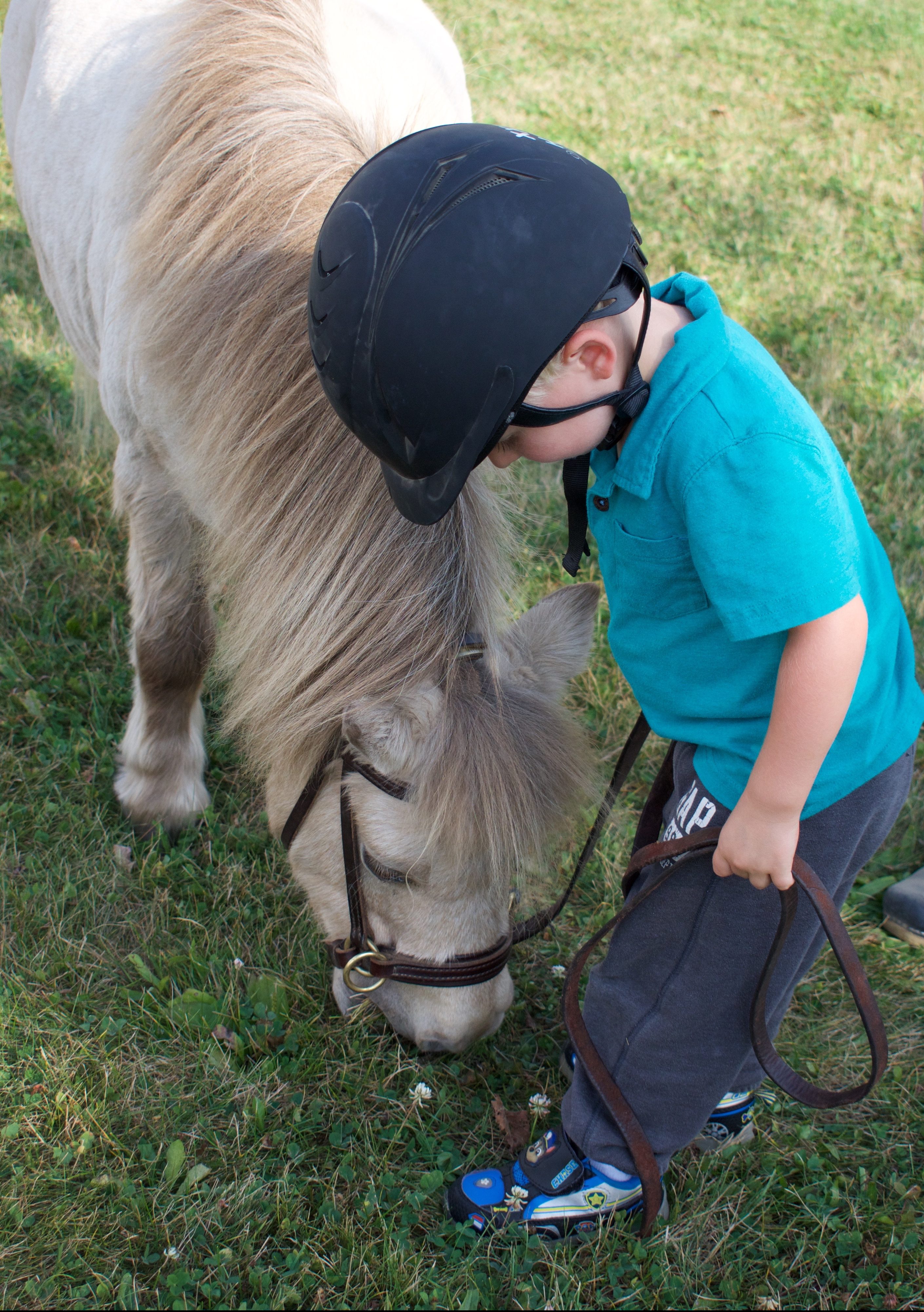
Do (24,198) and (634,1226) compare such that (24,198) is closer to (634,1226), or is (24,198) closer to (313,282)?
(313,282)

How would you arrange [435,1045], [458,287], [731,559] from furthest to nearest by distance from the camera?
[435,1045] → [731,559] → [458,287]

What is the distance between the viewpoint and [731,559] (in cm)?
141

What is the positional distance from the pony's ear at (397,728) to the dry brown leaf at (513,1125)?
996 millimetres

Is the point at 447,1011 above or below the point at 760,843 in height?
below

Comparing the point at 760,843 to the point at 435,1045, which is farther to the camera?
the point at 435,1045

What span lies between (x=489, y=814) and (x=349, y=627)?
16.7 inches

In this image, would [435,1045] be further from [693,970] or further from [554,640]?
[554,640]

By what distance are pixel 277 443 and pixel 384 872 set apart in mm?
859

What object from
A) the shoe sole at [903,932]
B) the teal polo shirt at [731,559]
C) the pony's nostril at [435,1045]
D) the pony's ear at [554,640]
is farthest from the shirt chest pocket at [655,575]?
the shoe sole at [903,932]

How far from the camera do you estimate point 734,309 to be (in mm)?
5480

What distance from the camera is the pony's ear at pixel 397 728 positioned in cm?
165

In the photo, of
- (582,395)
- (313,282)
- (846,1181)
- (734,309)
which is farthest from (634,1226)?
(734,309)

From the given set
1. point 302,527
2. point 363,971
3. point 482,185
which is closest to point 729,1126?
point 363,971

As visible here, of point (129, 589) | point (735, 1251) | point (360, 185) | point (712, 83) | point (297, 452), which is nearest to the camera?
point (360, 185)
